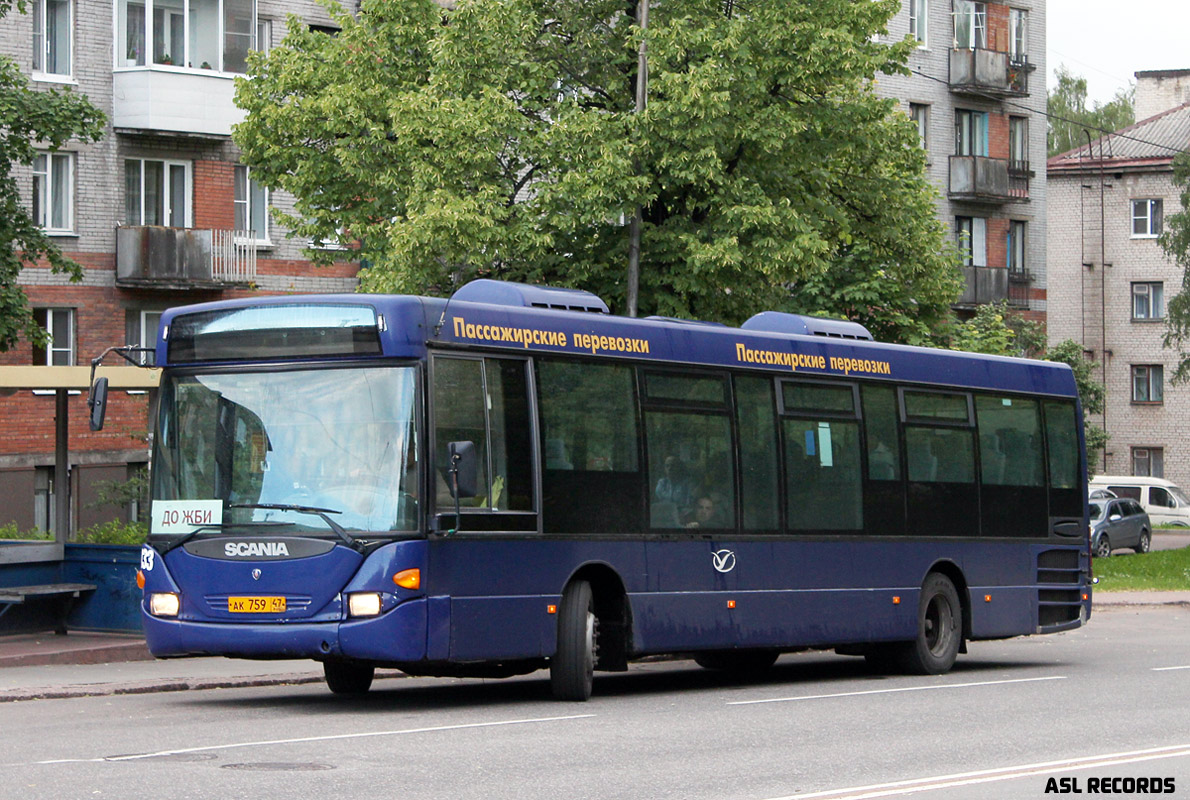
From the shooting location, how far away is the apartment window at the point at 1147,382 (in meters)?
69.9

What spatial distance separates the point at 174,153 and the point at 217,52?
225 centimetres

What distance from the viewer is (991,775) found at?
9758 millimetres

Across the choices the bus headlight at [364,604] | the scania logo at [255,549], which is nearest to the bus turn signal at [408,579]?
the bus headlight at [364,604]

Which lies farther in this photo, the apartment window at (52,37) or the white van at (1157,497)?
the white van at (1157,497)

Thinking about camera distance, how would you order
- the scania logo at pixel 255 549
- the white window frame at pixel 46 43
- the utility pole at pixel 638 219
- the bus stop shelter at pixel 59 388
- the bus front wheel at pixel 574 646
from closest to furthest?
the scania logo at pixel 255 549
the bus front wheel at pixel 574 646
the bus stop shelter at pixel 59 388
the utility pole at pixel 638 219
the white window frame at pixel 46 43

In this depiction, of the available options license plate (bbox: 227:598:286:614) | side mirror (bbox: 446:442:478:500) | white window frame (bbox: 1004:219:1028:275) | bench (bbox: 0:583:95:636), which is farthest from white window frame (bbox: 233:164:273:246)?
side mirror (bbox: 446:442:478:500)

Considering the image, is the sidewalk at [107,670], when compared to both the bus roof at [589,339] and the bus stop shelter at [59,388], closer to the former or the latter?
the bus stop shelter at [59,388]

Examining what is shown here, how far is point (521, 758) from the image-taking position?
33.9 feet

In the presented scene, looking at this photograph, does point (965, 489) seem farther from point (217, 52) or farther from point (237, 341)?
point (217, 52)

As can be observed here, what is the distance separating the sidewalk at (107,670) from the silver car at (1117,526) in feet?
108

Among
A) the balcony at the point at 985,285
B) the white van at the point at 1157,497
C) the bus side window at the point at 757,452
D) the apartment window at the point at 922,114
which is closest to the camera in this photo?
the bus side window at the point at 757,452

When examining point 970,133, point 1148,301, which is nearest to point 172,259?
point 970,133

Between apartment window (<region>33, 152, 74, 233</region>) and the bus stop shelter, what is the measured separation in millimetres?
18283

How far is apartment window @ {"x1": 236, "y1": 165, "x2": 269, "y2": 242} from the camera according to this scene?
3931 centimetres
